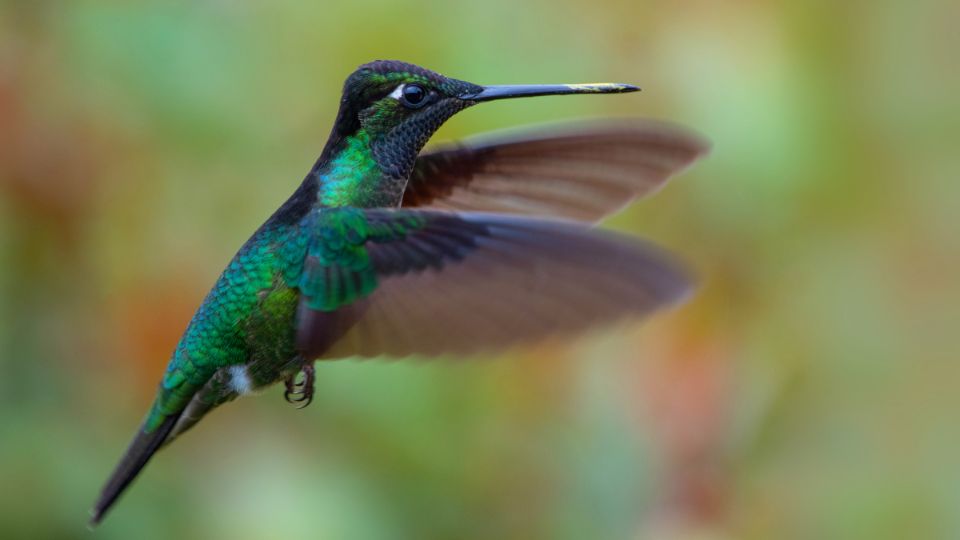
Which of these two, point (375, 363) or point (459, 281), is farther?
point (375, 363)

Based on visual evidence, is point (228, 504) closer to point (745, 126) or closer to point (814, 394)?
point (745, 126)

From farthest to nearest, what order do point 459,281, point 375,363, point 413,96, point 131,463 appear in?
point 375,363 < point 131,463 < point 413,96 < point 459,281

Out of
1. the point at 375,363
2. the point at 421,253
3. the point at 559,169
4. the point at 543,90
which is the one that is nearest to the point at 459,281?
the point at 421,253

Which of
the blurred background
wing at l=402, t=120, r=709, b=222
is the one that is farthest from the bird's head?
the blurred background

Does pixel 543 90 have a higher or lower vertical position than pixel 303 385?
higher

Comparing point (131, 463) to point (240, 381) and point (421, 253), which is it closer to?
point (240, 381)

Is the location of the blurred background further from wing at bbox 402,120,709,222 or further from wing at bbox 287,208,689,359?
wing at bbox 287,208,689,359

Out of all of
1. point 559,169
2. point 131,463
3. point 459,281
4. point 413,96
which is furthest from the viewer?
point 559,169
